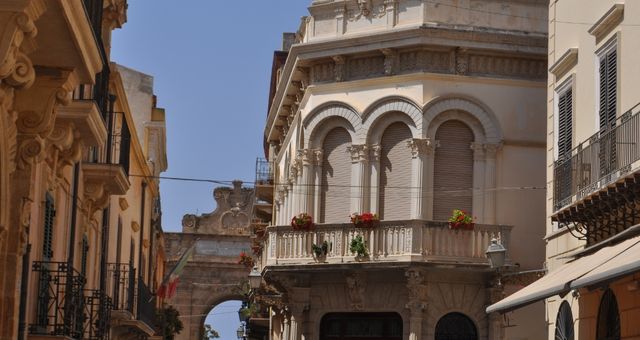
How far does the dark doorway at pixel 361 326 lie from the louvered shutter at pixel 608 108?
11.4 m

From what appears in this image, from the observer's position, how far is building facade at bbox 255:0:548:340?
91.4ft

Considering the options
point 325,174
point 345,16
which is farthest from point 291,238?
point 345,16

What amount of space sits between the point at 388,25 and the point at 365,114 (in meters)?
1.98

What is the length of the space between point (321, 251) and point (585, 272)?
13.7 m

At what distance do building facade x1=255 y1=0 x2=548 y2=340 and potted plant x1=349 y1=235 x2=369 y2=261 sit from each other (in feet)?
0.35

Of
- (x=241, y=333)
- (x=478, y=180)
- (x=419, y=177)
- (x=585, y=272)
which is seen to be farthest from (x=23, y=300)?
(x=241, y=333)

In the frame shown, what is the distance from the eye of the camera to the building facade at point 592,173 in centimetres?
1575

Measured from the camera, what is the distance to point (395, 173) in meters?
28.7

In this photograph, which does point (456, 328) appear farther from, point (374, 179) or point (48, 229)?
point (48, 229)

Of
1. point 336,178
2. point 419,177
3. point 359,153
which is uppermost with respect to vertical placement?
point 359,153

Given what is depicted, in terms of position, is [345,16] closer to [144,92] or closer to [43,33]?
[144,92]

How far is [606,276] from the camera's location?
13.4 m

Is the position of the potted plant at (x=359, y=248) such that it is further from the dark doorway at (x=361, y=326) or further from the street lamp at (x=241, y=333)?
the street lamp at (x=241, y=333)

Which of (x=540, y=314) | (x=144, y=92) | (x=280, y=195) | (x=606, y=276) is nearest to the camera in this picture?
(x=606, y=276)
